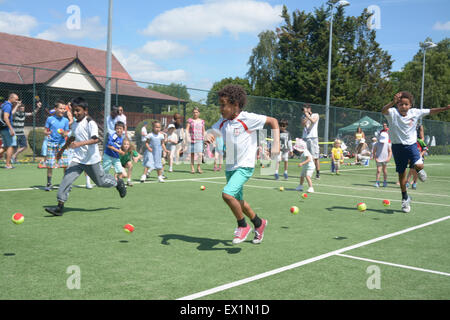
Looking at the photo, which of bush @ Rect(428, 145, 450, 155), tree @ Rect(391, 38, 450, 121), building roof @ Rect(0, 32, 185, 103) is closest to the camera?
building roof @ Rect(0, 32, 185, 103)

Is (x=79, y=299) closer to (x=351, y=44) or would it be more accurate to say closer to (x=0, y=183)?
(x=0, y=183)

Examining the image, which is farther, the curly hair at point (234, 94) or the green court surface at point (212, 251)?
the curly hair at point (234, 94)

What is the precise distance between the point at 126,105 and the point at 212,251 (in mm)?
28865

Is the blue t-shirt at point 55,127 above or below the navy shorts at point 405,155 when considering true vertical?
above

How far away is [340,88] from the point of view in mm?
44812

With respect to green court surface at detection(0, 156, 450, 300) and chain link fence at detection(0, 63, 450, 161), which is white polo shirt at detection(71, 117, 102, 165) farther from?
chain link fence at detection(0, 63, 450, 161)

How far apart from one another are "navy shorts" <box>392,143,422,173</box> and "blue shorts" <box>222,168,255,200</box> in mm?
4212

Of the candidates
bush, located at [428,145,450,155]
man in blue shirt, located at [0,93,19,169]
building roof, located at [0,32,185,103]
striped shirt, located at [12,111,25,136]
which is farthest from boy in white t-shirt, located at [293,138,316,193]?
bush, located at [428,145,450,155]

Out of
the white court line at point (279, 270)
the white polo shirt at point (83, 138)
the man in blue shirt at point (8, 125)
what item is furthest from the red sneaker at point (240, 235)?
the man in blue shirt at point (8, 125)

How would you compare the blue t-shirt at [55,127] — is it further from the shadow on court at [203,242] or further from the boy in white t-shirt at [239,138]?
the boy in white t-shirt at [239,138]

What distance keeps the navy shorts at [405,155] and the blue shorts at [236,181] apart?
4212 mm

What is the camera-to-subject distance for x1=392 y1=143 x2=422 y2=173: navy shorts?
8383 mm

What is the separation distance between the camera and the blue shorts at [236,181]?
17.5 ft

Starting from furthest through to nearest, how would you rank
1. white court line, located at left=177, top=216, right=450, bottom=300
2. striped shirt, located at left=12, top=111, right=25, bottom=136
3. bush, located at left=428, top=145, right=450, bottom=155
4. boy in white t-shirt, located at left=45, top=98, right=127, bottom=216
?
bush, located at left=428, top=145, right=450, bottom=155 → striped shirt, located at left=12, top=111, right=25, bottom=136 → boy in white t-shirt, located at left=45, top=98, right=127, bottom=216 → white court line, located at left=177, top=216, right=450, bottom=300
